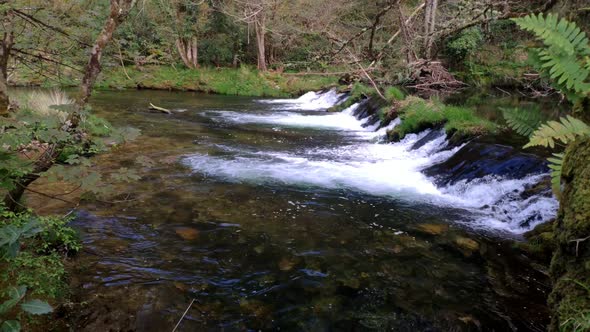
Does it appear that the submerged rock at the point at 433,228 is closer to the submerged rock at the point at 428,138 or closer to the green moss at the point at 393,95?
the submerged rock at the point at 428,138

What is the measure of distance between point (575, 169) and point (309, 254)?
2.54 m

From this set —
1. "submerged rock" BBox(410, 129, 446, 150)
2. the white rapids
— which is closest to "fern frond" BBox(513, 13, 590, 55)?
the white rapids

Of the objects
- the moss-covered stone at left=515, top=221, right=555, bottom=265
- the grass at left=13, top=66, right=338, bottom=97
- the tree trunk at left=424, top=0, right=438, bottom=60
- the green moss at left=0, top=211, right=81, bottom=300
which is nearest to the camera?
the green moss at left=0, top=211, right=81, bottom=300

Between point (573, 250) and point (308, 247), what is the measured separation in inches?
102

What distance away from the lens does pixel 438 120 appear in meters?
10.1

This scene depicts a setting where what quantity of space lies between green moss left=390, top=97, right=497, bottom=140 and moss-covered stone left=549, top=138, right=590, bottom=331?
6217 mm

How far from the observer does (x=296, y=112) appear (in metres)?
16.5

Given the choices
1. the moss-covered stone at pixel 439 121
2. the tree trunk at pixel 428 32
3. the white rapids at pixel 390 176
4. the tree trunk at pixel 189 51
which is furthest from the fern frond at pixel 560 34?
the tree trunk at pixel 189 51

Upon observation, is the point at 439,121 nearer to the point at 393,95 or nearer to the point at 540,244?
the point at 393,95

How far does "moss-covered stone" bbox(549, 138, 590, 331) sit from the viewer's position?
2.12 m

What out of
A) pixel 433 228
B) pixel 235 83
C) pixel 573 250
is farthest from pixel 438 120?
pixel 235 83

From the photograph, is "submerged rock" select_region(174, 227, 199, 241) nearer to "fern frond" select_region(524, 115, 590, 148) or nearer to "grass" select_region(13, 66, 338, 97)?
"fern frond" select_region(524, 115, 590, 148)

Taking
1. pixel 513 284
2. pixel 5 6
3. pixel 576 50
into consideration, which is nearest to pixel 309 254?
pixel 513 284

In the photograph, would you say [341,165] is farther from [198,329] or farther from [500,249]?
[198,329]
